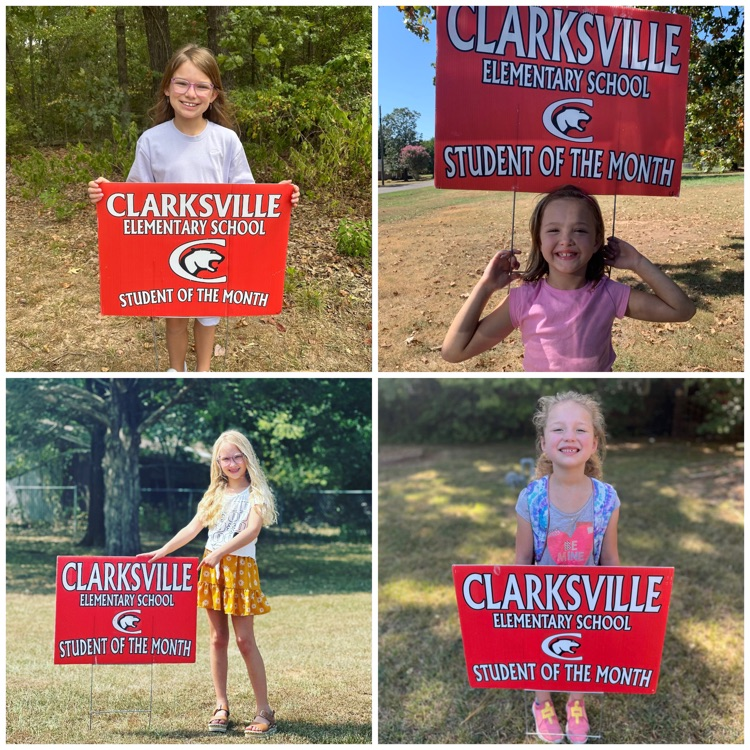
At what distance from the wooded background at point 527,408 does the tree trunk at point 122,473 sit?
2966 mm

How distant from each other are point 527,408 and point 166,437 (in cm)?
425

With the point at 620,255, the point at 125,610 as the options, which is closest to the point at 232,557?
the point at 125,610

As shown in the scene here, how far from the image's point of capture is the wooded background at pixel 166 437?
290 inches

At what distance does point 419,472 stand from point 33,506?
4.51 m

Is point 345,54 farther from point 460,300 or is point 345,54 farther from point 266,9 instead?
point 460,300

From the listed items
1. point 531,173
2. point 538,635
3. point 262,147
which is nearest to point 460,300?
point 262,147

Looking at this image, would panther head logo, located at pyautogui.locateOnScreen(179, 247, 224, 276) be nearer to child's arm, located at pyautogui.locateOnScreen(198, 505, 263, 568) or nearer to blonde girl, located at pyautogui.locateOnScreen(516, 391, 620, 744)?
child's arm, located at pyautogui.locateOnScreen(198, 505, 263, 568)

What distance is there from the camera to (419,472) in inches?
310

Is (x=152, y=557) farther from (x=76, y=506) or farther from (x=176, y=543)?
(x=76, y=506)

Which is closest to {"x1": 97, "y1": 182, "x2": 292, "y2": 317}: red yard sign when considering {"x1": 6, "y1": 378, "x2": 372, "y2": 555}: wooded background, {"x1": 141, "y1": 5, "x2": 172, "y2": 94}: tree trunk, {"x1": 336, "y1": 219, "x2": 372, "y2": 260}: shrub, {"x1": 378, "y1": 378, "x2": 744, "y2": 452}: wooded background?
{"x1": 336, "y1": 219, "x2": 372, "y2": 260}: shrub

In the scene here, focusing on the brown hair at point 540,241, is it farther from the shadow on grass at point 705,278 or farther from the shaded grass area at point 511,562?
the shadow on grass at point 705,278

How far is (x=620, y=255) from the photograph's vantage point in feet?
10.6

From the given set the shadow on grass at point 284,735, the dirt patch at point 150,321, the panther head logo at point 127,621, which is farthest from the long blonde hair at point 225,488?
the dirt patch at point 150,321

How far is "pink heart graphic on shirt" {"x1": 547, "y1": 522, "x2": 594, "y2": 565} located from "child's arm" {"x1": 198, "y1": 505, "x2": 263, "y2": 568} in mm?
1345
